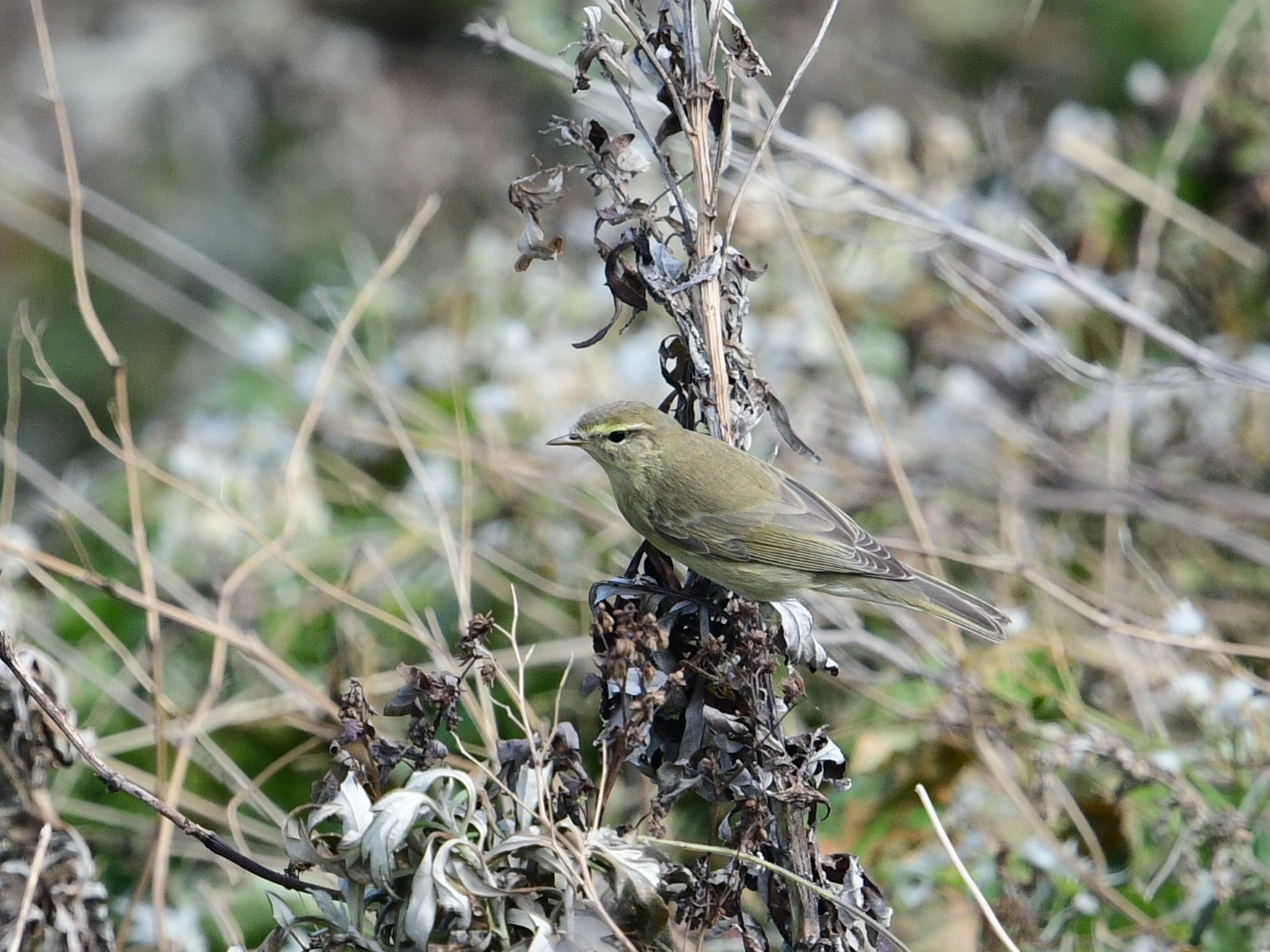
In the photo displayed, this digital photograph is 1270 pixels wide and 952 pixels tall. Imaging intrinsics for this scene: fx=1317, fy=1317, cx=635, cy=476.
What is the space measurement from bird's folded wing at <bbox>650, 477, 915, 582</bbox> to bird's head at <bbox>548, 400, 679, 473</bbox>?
0.21 meters

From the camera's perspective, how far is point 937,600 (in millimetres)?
2797

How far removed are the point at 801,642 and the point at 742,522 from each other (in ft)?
2.75

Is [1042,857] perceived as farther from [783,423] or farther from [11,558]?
[11,558]

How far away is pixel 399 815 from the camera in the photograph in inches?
59.1

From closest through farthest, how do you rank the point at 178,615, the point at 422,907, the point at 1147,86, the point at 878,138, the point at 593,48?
the point at 422,907 < the point at 593,48 < the point at 178,615 < the point at 878,138 < the point at 1147,86

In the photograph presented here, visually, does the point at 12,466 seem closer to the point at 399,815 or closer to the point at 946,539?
the point at 399,815

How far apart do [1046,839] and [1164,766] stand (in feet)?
0.91

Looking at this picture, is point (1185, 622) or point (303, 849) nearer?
point (303, 849)

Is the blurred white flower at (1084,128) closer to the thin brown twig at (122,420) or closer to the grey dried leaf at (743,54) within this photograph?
the grey dried leaf at (743,54)

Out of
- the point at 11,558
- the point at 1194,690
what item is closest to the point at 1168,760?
the point at 1194,690

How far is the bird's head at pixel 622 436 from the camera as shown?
2.49 meters

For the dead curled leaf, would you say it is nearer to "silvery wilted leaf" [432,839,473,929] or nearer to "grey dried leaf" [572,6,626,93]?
"grey dried leaf" [572,6,626,93]

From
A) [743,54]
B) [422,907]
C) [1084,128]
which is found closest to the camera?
[422,907]

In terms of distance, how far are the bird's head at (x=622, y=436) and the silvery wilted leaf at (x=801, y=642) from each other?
2.08 ft
